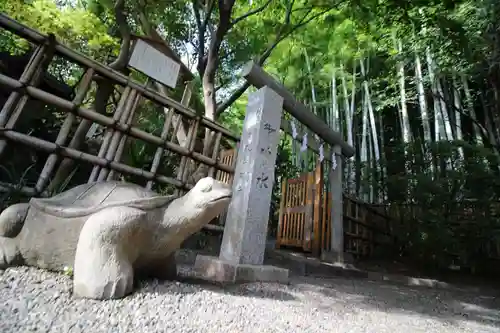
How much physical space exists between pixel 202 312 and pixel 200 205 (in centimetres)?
56

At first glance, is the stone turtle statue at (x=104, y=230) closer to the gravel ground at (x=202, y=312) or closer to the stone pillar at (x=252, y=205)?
the gravel ground at (x=202, y=312)

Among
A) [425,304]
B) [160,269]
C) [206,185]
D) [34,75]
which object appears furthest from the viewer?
[425,304]

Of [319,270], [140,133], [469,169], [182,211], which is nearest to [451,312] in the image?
[319,270]

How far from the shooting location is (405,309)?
2543 millimetres

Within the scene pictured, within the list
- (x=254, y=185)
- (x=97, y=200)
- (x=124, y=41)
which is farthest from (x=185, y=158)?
(x=124, y=41)

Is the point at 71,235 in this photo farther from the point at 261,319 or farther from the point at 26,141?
the point at 26,141

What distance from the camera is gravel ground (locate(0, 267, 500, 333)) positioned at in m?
1.25

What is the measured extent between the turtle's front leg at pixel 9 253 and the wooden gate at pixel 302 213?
14.0 feet

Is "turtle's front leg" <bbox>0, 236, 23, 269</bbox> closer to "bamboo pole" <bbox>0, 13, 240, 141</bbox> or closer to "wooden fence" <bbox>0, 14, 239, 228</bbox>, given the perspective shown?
"wooden fence" <bbox>0, 14, 239, 228</bbox>

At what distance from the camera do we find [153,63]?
3412 mm

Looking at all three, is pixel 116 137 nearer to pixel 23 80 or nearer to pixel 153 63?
pixel 23 80

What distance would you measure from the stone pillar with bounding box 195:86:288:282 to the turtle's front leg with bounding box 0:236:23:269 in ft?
4.62

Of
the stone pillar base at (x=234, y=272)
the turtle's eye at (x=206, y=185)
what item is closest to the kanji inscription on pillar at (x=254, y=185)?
the stone pillar base at (x=234, y=272)

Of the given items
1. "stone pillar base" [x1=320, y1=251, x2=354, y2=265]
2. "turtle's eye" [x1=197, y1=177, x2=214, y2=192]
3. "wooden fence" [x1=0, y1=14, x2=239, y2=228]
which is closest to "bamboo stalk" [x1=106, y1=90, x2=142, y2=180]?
"wooden fence" [x1=0, y1=14, x2=239, y2=228]
